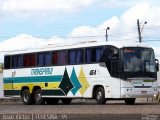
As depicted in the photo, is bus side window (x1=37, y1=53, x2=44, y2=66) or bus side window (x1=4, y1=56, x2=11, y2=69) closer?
bus side window (x1=37, y1=53, x2=44, y2=66)

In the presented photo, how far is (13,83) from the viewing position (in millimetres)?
36688

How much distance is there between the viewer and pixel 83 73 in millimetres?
31203

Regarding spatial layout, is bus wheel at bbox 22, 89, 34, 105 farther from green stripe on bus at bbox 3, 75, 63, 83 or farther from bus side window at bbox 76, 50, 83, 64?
bus side window at bbox 76, 50, 83, 64

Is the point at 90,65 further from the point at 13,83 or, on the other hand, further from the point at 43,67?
the point at 13,83

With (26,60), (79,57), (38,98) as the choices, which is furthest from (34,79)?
(79,57)

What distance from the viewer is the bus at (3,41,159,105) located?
29.2 m

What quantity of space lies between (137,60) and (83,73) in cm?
340

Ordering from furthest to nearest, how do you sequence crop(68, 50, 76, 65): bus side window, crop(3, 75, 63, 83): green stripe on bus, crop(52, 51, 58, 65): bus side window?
crop(52, 51, 58, 65): bus side window → crop(3, 75, 63, 83): green stripe on bus → crop(68, 50, 76, 65): bus side window

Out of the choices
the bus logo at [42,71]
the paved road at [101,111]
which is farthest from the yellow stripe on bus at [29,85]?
the paved road at [101,111]

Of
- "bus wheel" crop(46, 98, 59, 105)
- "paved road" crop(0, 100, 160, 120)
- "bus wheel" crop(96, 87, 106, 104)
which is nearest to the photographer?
"paved road" crop(0, 100, 160, 120)

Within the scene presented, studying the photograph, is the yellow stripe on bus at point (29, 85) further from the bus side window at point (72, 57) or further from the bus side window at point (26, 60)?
the bus side window at point (72, 57)

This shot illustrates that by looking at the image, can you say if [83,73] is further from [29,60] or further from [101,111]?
[101,111]

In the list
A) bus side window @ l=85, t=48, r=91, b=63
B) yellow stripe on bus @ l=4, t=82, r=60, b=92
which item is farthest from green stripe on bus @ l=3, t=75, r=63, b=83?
bus side window @ l=85, t=48, r=91, b=63

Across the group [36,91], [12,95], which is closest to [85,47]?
[36,91]
